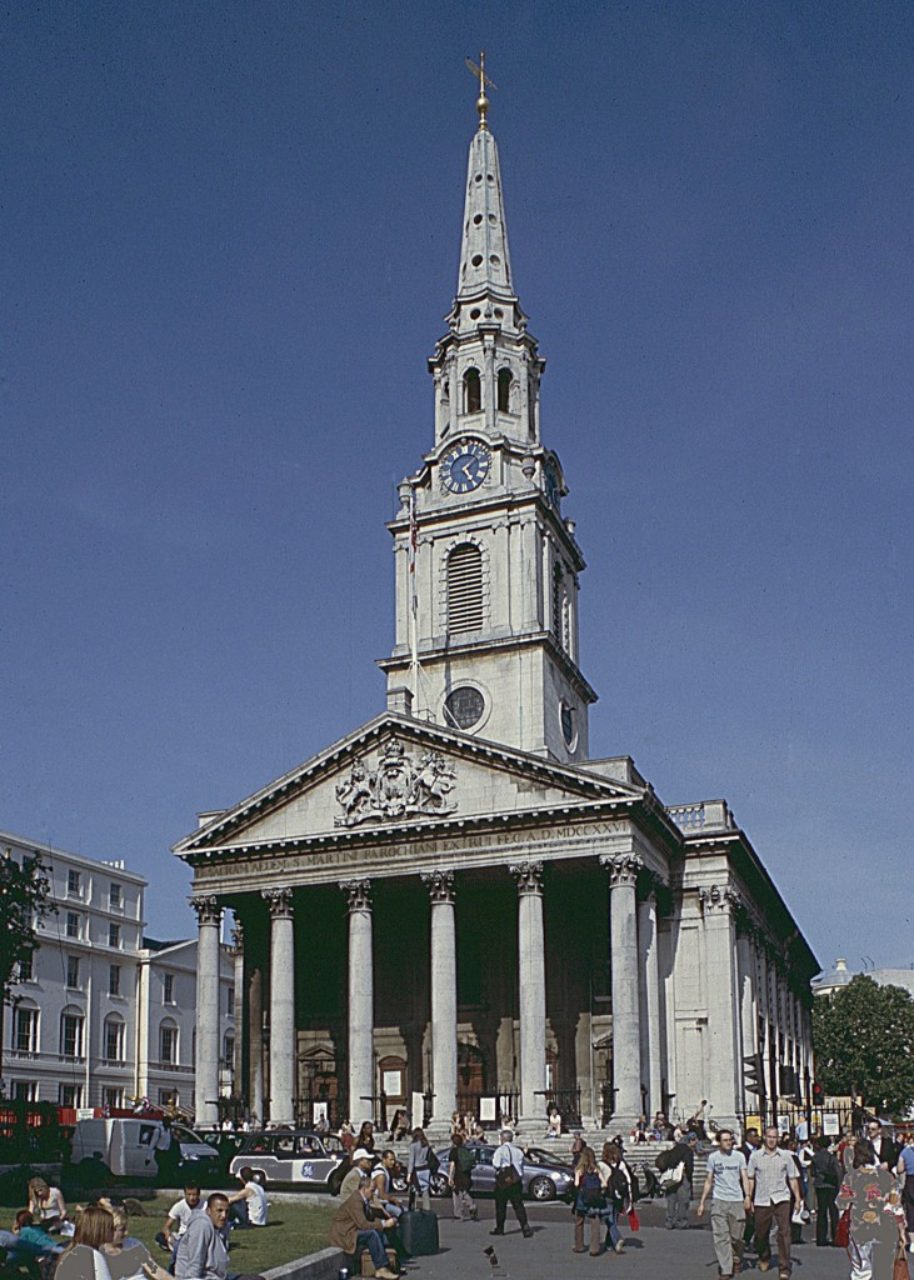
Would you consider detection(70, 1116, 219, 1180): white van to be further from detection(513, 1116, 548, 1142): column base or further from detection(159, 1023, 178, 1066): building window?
detection(159, 1023, 178, 1066): building window

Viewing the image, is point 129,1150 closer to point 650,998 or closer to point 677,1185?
point 677,1185

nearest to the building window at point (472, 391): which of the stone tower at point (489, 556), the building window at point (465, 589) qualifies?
the stone tower at point (489, 556)

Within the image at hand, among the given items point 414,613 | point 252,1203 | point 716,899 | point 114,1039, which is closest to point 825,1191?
point 252,1203

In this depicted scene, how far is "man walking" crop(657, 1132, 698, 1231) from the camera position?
1248 inches

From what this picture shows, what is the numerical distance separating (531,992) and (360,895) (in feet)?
23.4

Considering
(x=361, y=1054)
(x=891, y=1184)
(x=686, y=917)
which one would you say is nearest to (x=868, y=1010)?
(x=686, y=917)

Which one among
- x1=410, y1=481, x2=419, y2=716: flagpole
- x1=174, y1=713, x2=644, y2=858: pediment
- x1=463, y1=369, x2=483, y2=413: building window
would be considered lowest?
x1=174, y1=713, x2=644, y2=858: pediment

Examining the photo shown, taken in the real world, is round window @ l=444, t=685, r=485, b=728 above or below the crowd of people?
above

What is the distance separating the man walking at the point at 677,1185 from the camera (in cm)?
3170

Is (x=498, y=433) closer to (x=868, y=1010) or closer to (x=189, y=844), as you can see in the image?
(x=189, y=844)

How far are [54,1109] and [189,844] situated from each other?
1354 cm

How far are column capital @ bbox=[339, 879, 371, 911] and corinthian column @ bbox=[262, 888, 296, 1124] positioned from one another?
249cm

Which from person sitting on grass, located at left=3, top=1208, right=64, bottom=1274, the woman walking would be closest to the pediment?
the woman walking

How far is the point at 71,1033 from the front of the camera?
81.8 metres
